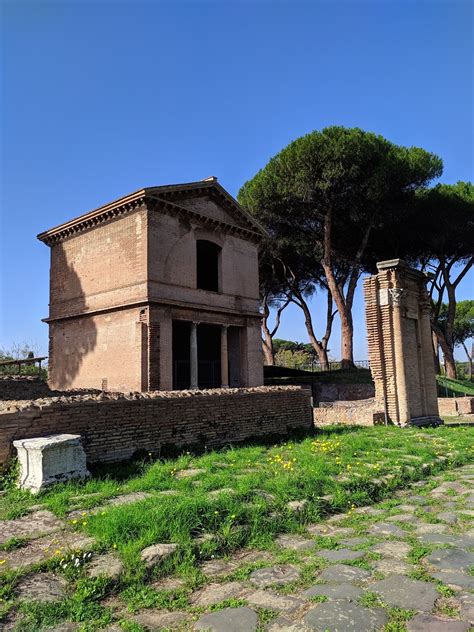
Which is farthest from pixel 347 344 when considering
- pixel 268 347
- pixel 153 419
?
pixel 153 419

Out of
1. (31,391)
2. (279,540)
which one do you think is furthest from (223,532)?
(31,391)

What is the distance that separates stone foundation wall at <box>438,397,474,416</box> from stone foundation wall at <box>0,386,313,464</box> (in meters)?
9.27

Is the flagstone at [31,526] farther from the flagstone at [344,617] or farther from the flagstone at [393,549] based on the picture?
the flagstone at [393,549]

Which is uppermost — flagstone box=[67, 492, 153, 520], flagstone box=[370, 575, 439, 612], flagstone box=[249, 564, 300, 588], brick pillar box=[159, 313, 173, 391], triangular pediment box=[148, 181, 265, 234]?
triangular pediment box=[148, 181, 265, 234]

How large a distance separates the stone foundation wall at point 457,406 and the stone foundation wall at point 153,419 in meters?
9.27

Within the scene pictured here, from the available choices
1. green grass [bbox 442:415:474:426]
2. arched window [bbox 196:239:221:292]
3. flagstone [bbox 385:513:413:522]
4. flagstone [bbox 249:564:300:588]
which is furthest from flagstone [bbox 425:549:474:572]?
arched window [bbox 196:239:221:292]

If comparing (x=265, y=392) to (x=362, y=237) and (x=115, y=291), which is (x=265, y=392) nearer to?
(x=115, y=291)

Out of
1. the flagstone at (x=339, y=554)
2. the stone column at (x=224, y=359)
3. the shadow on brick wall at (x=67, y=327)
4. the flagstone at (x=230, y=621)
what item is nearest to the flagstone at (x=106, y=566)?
the flagstone at (x=230, y=621)

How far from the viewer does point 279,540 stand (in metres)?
4.16

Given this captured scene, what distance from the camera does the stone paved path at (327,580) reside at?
2713 mm

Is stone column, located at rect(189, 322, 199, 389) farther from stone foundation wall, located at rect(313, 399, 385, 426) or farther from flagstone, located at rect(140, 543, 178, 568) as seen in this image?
flagstone, located at rect(140, 543, 178, 568)

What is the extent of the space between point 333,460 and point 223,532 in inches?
124

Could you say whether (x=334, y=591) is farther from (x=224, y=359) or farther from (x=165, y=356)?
(x=224, y=359)

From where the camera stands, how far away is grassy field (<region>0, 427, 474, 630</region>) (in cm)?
312
